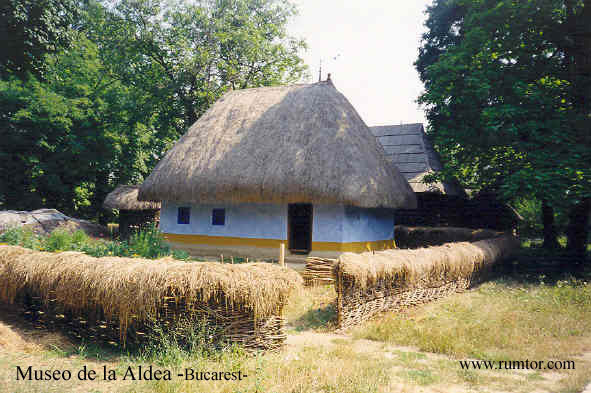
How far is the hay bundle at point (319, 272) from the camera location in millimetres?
10055

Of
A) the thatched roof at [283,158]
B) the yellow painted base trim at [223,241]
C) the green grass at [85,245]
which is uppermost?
the thatched roof at [283,158]

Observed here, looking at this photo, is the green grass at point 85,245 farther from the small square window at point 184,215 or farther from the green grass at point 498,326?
the green grass at point 498,326

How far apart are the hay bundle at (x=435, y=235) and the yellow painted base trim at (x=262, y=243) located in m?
1.70

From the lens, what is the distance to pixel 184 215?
1521 centimetres

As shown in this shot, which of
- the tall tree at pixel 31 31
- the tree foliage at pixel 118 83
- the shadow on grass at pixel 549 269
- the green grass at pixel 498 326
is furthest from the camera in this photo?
the tree foliage at pixel 118 83

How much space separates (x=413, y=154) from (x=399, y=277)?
12031 mm

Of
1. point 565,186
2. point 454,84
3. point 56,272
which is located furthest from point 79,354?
point 454,84

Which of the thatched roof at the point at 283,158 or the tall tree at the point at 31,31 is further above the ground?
the tall tree at the point at 31,31

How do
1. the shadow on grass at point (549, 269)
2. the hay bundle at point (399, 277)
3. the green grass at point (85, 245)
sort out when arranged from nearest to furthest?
1. the hay bundle at point (399, 277)
2. the green grass at point (85, 245)
3. the shadow on grass at point (549, 269)

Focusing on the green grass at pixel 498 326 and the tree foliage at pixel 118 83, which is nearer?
the green grass at pixel 498 326

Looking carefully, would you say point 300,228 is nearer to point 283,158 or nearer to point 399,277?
point 283,158

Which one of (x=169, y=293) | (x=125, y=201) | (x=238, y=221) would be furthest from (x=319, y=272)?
(x=125, y=201)

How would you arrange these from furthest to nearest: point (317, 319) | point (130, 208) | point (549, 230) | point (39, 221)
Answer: point (130, 208), point (549, 230), point (39, 221), point (317, 319)

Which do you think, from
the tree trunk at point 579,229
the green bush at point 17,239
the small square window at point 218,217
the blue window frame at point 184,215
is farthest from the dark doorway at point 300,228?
the tree trunk at point 579,229
